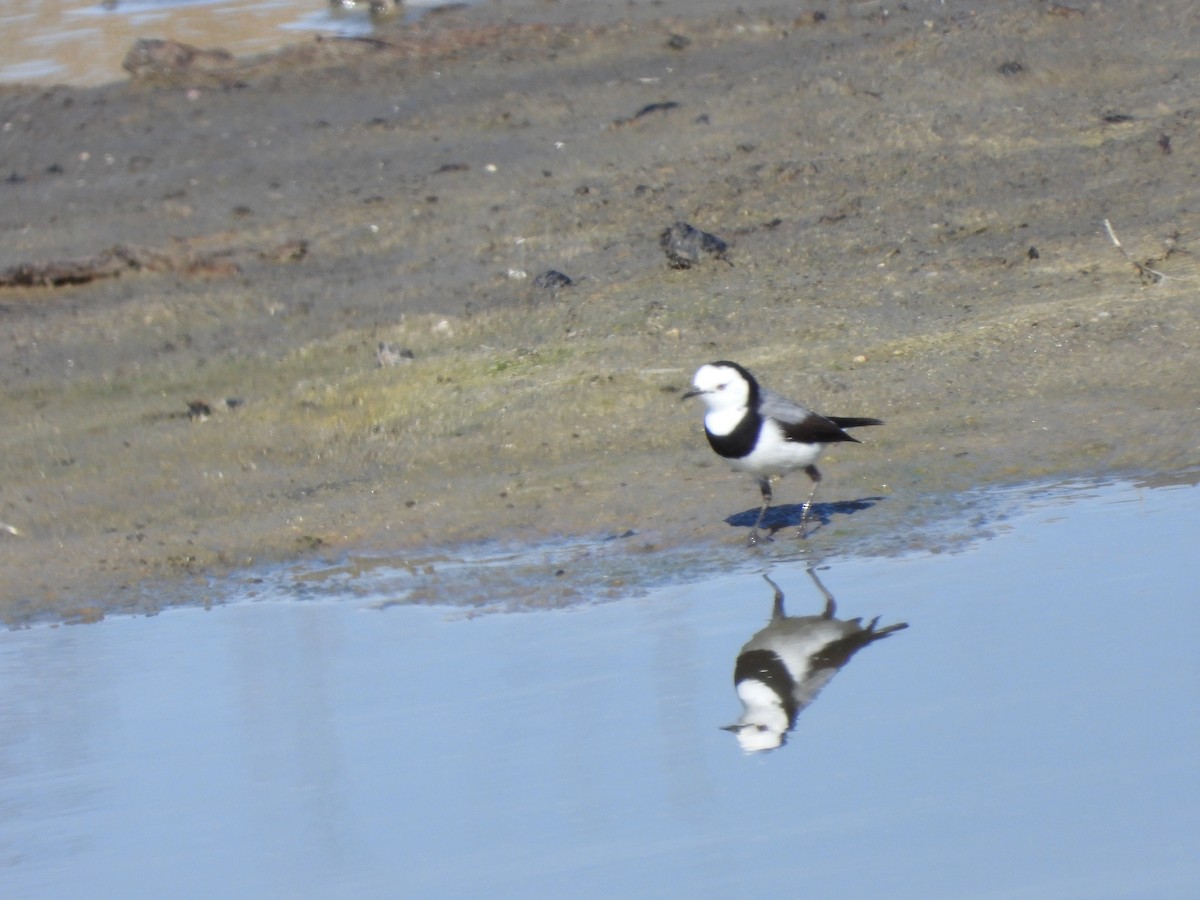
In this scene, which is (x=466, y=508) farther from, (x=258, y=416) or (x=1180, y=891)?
(x=1180, y=891)

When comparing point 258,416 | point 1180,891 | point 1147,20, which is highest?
point 1147,20

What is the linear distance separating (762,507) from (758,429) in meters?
0.53

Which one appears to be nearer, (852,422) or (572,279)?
(852,422)

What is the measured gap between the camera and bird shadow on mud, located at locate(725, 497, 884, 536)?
22.4 feet

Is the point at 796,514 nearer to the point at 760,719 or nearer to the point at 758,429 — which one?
the point at 758,429

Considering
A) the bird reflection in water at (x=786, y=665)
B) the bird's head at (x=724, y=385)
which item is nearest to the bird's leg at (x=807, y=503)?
the bird's head at (x=724, y=385)

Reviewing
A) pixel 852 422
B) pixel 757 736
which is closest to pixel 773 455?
pixel 852 422

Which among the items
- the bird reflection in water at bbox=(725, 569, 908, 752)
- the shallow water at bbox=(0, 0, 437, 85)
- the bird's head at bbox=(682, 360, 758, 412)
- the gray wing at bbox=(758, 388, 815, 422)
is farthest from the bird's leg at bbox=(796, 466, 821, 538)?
the shallow water at bbox=(0, 0, 437, 85)

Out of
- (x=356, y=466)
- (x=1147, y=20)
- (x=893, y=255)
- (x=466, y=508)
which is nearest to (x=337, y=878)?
(x=466, y=508)

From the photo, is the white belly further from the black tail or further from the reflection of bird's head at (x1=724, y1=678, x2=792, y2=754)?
the reflection of bird's head at (x1=724, y1=678, x2=792, y2=754)

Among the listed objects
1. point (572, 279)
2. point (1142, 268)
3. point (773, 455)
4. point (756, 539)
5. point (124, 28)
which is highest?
point (124, 28)

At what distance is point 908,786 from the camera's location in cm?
436

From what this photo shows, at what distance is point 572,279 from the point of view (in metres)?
9.73

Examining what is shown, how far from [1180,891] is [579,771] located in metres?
1.50
